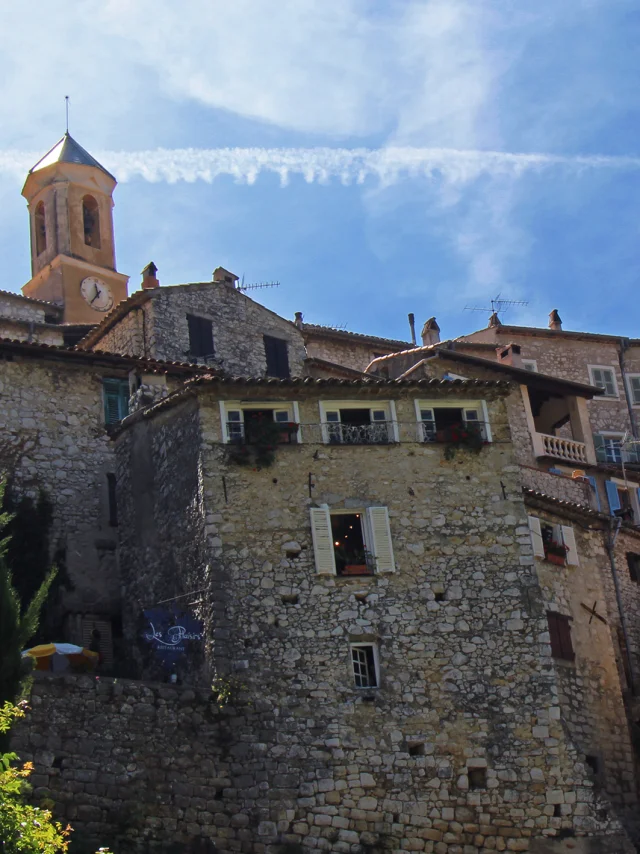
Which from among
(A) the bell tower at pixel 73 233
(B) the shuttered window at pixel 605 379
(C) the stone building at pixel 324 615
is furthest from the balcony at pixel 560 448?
(A) the bell tower at pixel 73 233

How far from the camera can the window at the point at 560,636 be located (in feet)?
102

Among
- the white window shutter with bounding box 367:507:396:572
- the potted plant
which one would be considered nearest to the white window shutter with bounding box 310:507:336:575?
the white window shutter with bounding box 367:507:396:572

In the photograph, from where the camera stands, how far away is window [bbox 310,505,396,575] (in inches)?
1129

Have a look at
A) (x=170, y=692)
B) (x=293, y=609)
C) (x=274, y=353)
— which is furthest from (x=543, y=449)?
(x=170, y=692)

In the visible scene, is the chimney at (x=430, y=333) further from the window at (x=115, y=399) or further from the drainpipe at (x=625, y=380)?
the window at (x=115, y=399)

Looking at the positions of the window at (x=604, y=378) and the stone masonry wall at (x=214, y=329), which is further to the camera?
the window at (x=604, y=378)

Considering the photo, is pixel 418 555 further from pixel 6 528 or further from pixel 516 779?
pixel 6 528

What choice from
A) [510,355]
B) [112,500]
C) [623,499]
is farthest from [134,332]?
[623,499]

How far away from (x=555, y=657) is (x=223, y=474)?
903cm

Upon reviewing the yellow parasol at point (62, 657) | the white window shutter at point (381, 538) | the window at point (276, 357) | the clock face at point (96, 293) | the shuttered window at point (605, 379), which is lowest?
the yellow parasol at point (62, 657)

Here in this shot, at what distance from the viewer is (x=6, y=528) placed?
106ft

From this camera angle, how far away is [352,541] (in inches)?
1151

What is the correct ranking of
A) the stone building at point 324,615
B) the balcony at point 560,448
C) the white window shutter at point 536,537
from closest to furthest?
the stone building at point 324,615 → the white window shutter at point 536,537 → the balcony at point 560,448

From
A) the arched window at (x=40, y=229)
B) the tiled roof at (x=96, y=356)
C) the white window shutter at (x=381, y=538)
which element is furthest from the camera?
the arched window at (x=40, y=229)
